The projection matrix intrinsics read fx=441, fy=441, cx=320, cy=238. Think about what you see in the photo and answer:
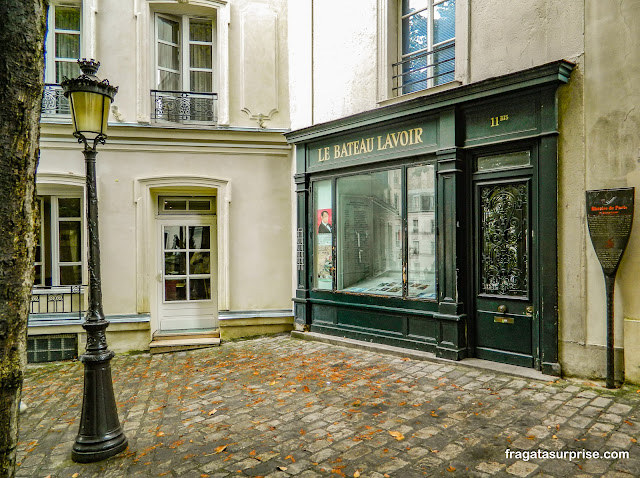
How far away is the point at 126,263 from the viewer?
7.80 meters

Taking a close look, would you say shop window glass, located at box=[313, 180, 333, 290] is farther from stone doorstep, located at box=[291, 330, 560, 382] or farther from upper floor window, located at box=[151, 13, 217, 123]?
upper floor window, located at box=[151, 13, 217, 123]

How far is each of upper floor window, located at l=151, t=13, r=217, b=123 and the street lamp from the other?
163 inches

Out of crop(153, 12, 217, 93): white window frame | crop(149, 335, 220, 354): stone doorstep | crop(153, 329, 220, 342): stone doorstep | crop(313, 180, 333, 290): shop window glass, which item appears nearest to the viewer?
crop(149, 335, 220, 354): stone doorstep

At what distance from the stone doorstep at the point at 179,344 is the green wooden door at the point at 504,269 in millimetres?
4468

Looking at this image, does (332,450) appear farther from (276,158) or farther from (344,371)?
(276,158)

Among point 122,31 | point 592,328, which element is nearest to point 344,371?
point 592,328

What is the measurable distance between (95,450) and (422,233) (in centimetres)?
482

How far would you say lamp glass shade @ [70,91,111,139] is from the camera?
3.93 metres

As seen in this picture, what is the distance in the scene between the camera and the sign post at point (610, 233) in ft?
15.3

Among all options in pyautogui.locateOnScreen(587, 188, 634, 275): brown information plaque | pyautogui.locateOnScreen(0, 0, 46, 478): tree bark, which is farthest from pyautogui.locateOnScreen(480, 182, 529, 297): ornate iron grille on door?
pyautogui.locateOnScreen(0, 0, 46, 478): tree bark

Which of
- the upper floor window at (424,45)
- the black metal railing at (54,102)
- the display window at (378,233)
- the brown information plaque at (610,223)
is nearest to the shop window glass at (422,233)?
the display window at (378,233)

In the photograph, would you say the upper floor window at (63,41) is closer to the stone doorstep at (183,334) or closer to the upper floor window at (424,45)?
the stone doorstep at (183,334)

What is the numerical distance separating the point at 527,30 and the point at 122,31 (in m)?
6.54

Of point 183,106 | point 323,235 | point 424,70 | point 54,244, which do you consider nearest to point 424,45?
point 424,70
